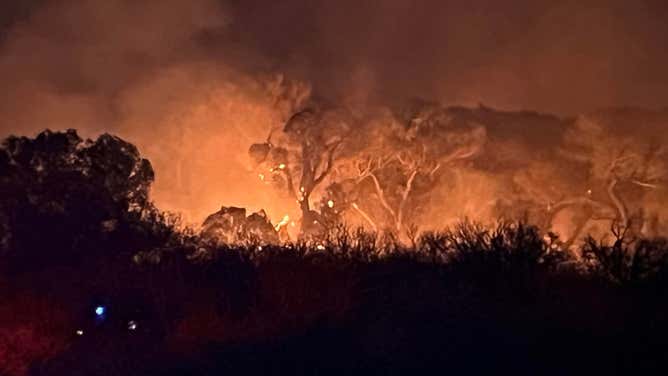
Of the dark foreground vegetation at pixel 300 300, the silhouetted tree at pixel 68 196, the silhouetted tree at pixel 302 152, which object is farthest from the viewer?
the silhouetted tree at pixel 302 152

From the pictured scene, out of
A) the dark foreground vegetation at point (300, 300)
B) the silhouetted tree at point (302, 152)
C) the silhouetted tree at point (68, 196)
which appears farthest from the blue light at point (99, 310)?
the silhouetted tree at point (302, 152)

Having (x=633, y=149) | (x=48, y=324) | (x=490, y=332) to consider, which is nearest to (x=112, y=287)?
(x=48, y=324)

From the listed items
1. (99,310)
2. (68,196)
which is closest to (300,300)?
(99,310)

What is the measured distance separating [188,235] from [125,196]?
197cm

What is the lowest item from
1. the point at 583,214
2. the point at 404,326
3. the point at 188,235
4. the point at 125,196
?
the point at 404,326

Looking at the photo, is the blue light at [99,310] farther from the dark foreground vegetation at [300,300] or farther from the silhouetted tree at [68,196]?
the silhouetted tree at [68,196]

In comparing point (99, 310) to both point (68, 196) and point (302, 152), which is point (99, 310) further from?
point (302, 152)

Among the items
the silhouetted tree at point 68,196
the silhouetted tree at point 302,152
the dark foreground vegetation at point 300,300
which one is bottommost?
the dark foreground vegetation at point 300,300

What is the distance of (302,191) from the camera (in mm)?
43188

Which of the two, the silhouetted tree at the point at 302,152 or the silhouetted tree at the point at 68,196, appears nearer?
the silhouetted tree at the point at 68,196

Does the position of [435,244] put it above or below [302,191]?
→ below

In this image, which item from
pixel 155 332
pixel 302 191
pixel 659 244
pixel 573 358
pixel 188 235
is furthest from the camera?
pixel 302 191

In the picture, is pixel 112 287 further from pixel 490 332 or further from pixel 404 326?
pixel 490 332

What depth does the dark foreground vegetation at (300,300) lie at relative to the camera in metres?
10.4
